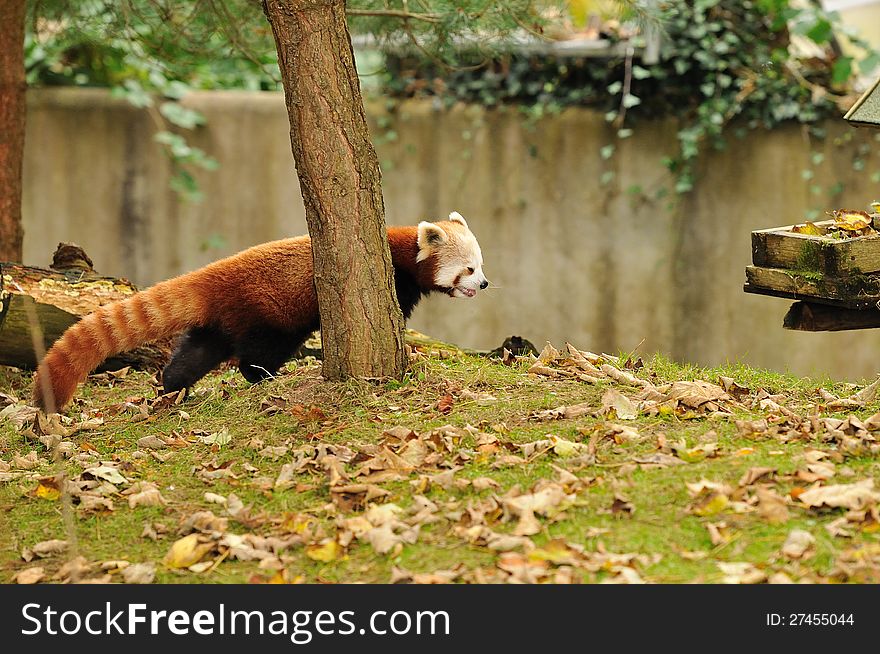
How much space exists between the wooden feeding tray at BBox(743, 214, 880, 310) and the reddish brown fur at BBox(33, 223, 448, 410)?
195 centimetres

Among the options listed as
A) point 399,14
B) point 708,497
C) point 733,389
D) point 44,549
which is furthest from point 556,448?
point 399,14

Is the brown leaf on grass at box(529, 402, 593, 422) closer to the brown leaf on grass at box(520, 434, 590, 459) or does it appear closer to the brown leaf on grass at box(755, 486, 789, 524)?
the brown leaf on grass at box(520, 434, 590, 459)

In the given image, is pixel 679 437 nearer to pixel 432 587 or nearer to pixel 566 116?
pixel 432 587

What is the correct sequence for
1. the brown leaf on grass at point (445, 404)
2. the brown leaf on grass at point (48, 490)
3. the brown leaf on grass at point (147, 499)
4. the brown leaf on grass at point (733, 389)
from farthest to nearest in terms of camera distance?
the brown leaf on grass at point (733, 389), the brown leaf on grass at point (445, 404), the brown leaf on grass at point (48, 490), the brown leaf on grass at point (147, 499)

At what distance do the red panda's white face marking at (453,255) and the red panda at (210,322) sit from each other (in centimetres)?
65

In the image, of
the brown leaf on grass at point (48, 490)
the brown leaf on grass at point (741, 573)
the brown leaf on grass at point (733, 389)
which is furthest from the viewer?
the brown leaf on grass at point (733, 389)

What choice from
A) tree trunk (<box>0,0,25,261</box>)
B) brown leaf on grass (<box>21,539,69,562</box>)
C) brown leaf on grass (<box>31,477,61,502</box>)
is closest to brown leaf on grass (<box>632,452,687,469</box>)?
brown leaf on grass (<box>21,539,69,562</box>)

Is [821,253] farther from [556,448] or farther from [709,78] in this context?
[709,78]

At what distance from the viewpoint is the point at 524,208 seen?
25.7 ft

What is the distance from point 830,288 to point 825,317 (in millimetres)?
253

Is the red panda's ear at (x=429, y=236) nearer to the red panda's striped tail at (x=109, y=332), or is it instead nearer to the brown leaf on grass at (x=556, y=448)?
the red panda's striped tail at (x=109, y=332)

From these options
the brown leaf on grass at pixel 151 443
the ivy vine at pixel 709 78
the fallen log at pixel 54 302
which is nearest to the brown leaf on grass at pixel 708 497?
the brown leaf on grass at pixel 151 443

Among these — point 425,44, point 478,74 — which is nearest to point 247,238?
point 478,74

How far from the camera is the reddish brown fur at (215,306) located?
437 cm
